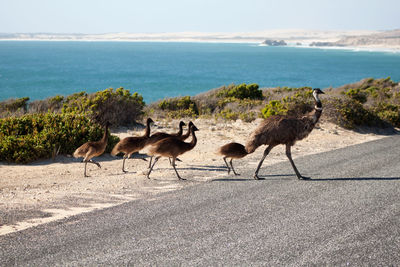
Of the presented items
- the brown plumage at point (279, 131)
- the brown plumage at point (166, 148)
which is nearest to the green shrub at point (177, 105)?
the brown plumage at point (166, 148)

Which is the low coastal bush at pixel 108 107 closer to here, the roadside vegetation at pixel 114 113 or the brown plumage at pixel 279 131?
the roadside vegetation at pixel 114 113

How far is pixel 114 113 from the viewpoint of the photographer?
17.7m

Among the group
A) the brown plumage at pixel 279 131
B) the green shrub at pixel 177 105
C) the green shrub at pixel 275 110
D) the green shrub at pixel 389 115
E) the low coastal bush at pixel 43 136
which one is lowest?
the green shrub at pixel 177 105

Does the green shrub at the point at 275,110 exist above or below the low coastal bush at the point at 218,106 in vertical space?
above

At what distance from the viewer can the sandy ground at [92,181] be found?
764 centimetres

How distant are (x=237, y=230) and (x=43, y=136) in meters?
7.96

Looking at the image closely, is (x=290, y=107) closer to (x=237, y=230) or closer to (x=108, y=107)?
(x=108, y=107)

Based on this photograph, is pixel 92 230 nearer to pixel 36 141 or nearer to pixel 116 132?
pixel 36 141

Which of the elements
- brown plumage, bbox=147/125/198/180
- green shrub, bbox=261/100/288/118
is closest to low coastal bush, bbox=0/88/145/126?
green shrub, bbox=261/100/288/118

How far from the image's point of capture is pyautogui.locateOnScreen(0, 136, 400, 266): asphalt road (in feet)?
18.5

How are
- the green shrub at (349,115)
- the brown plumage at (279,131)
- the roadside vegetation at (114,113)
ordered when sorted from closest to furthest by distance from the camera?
the brown plumage at (279,131)
the roadside vegetation at (114,113)
the green shrub at (349,115)

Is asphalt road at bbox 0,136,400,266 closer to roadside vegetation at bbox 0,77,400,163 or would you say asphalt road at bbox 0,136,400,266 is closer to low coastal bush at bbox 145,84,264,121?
roadside vegetation at bbox 0,77,400,163

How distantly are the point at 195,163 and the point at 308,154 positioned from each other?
3.97 m

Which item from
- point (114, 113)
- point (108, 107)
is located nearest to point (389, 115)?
point (114, 113)
